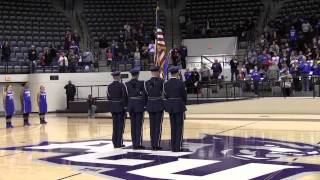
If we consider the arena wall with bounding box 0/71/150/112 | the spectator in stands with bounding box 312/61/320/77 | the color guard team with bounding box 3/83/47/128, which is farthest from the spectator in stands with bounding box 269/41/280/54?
the color guard team with bounding box 3/83/47/128

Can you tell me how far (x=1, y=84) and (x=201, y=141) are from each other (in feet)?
56.7

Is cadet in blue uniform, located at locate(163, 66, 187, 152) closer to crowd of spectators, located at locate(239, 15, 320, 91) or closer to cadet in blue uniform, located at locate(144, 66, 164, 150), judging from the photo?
cadet in blue uniform, located at locate(144, 66, 164, 150)

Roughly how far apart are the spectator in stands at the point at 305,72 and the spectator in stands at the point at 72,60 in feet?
39.3

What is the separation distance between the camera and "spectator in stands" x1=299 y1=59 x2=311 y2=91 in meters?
20.8

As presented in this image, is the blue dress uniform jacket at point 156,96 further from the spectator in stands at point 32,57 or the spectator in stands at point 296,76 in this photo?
the spectator in stands at point 32,57

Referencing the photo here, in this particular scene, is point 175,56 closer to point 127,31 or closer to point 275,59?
point 127,31

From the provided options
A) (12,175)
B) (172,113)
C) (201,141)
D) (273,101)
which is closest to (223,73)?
(273,101)

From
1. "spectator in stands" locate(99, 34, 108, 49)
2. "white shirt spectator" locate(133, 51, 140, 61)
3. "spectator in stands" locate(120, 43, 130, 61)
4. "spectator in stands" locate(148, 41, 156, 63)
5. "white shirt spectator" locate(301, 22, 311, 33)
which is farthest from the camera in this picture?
"spectator in stands" locate(99, 34, 108, 49)

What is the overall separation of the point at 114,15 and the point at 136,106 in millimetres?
22813

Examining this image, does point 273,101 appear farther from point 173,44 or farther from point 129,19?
point 129,19

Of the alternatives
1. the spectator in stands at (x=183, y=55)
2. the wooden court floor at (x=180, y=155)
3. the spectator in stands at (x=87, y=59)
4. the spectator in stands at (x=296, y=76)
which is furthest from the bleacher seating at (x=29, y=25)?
the spectator in stands at (x=296, y=76)

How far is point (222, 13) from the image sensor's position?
33031 millimetres

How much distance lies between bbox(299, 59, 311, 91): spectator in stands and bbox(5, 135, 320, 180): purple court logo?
8.23m

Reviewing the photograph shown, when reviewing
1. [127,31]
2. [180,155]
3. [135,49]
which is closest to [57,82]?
[135,49]
